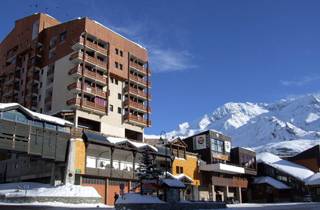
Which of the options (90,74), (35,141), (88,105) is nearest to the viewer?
(35,141)

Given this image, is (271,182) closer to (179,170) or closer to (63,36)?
(179,170)

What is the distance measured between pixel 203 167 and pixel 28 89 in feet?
127

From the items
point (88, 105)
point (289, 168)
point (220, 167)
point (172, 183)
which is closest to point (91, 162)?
point (88, 105)

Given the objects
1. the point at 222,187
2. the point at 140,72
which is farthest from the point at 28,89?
the point at 222,187

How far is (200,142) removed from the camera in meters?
89.1

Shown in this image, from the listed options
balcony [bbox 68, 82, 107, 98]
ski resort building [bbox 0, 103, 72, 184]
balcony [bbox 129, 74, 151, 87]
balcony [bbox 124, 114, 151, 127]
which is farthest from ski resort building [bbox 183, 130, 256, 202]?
ski resort building [bbox 0, 103, 72, 184]

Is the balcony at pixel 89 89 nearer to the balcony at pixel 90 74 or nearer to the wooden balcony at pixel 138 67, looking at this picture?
the balcony at pixel 90 74

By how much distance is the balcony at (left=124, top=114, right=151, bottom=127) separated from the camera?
8312 cm

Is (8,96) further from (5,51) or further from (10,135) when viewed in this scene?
(10,135)

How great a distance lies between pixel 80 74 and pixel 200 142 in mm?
29237

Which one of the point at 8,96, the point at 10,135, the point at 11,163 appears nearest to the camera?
the point at 10,135

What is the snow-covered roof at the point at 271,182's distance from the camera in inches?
3738

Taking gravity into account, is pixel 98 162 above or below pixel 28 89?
below

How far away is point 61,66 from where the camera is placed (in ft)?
262
